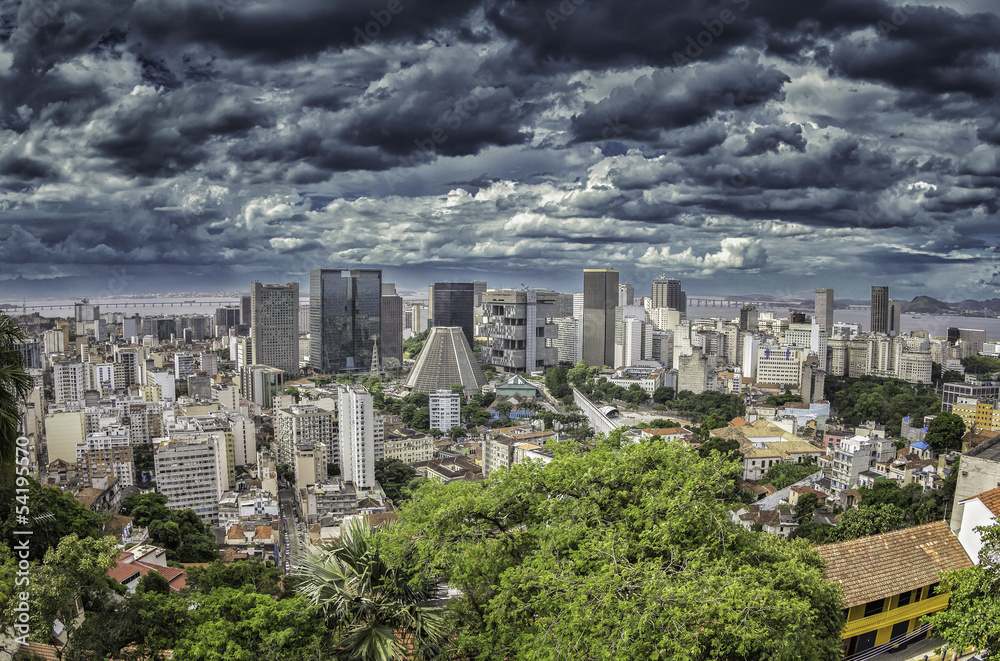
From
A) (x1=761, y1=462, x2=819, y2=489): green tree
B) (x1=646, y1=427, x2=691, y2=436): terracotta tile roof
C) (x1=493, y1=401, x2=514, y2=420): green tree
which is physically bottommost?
(x1=493, y1=401, x2=514, y2=420): green tree

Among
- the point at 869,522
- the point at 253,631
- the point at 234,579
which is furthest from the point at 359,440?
the point at 253,631

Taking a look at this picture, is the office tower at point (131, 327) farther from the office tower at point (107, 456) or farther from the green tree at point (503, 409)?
the green tree at point (503, 409)

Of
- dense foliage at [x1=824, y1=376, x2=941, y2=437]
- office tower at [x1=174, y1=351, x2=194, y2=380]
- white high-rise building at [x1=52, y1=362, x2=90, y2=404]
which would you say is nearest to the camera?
dense foliage at [x1=824, y1=376, x2=941, y2=437]

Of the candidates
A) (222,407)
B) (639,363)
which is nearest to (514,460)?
(222,407)

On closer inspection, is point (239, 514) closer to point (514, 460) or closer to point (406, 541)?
point (514, 460)

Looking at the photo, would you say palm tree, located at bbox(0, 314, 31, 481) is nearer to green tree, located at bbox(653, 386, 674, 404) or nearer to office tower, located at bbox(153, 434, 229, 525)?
office tower, located at bbox(153, 434, 229, 525)

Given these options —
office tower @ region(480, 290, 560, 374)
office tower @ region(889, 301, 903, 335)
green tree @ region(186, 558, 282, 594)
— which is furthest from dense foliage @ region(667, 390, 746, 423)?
green tree @ region(186, 558, 282, 594)

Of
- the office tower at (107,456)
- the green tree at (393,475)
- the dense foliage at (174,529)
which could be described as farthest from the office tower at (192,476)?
the green tree at (393,475)
